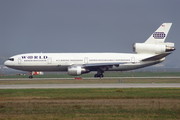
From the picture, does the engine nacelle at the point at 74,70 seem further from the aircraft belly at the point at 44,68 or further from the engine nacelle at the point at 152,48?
the engine nacelle at the point at 152,48

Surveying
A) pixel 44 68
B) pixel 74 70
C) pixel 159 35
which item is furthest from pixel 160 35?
pixel 44 68

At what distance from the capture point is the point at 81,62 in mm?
46562

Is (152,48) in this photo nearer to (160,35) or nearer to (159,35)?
(159,35)

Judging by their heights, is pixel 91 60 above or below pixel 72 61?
above

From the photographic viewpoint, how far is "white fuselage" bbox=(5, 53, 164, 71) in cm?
4628

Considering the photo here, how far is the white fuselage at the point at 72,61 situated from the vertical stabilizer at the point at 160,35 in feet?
12.5

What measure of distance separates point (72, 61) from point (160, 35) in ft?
60.9

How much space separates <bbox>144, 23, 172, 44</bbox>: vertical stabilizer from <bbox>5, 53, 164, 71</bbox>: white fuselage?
3.82m

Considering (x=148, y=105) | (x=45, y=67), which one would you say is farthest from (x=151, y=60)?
(x=148, y=105)

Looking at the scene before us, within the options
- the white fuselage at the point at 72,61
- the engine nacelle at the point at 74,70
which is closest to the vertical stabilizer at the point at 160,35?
the white fuselage at the point at 72,61

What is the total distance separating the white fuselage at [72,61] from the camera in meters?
46.3

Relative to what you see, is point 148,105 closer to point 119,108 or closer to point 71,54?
point 119,108

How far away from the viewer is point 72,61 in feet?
152

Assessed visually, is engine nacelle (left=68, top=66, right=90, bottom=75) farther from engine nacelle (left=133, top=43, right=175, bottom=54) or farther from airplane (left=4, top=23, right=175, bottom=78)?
engine nacelle (left=133, top=43, right=175, bottom=54)
